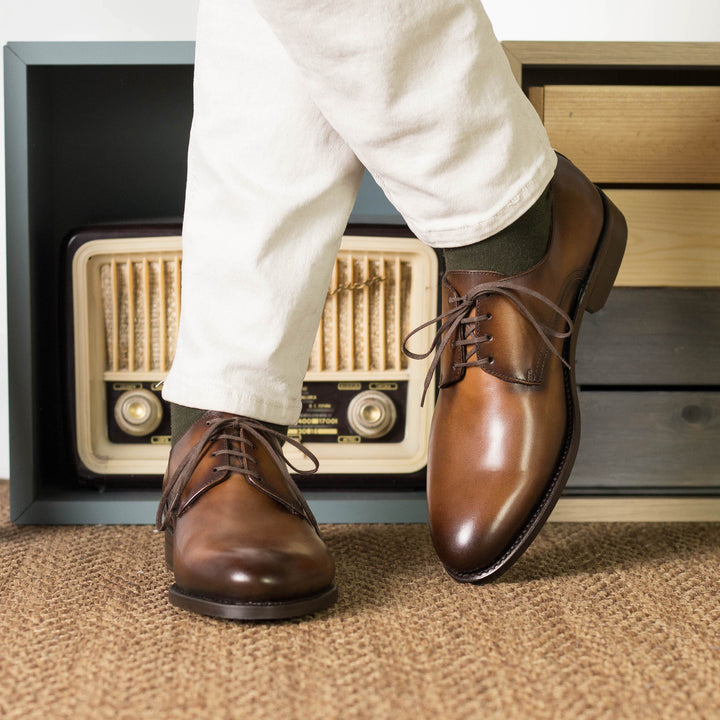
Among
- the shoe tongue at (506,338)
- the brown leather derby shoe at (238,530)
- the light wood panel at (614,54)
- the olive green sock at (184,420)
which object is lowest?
the brown leather derby shoe at (238,530)

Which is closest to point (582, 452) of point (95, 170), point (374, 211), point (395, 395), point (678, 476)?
point (678, 476)

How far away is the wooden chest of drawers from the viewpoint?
2.79 ft

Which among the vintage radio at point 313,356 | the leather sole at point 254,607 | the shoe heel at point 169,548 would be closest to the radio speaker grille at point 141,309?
the vintage radio at point 313,356

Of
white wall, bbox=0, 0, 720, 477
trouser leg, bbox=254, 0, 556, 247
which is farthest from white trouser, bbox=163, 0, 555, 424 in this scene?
white wall, bbox=0, 0, 720, 477

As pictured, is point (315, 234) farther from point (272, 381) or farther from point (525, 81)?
point (525, 81)

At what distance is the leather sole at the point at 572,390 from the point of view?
2.06ft

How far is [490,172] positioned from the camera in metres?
0.58

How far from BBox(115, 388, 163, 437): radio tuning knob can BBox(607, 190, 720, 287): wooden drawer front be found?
55 centimetres

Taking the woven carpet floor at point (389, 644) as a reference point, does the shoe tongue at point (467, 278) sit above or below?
above

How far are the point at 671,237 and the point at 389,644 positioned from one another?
1.88 ft

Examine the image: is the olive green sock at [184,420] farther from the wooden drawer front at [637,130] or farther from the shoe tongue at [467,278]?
the wooden drawer front at [637,130]

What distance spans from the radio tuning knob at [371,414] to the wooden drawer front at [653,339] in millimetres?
221

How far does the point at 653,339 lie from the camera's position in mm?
882

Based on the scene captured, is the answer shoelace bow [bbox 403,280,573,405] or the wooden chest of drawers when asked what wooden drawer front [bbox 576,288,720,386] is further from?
shoelace bow [bbox 403,280,573,405]
